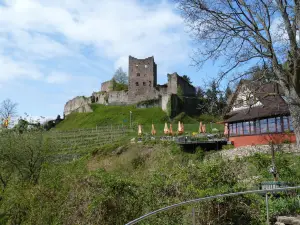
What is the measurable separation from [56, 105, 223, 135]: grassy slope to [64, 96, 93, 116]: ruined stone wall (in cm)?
198

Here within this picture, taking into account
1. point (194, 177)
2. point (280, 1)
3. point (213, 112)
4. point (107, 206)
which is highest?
point (280, 1)

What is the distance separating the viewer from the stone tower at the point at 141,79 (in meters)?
68.6

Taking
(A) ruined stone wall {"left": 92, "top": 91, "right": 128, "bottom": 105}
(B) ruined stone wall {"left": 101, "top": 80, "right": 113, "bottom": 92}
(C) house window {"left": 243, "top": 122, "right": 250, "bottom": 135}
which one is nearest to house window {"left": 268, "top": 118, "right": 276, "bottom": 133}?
(C) house window {"left": 243, "top": 122, "right": 250, "bottom": 135}

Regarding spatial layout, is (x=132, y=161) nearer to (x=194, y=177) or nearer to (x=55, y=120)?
(x=194, y=177)

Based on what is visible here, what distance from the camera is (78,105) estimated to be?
81.9 meters

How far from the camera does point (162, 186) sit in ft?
26.2

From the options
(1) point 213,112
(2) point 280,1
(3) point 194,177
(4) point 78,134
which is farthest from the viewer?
(4) point 78,134

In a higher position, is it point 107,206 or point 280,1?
point 280,1

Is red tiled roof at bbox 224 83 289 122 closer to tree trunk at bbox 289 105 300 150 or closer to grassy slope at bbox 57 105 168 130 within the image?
tree trunk at bbox 289 105 300 150

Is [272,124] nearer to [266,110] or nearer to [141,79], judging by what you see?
[266,110]

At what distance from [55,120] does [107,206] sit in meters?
76.0

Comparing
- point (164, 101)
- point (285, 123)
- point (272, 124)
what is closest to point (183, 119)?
point (164, 101)

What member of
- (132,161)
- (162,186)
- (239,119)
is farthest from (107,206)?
(239,119)

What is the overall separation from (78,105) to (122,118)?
960 inches
